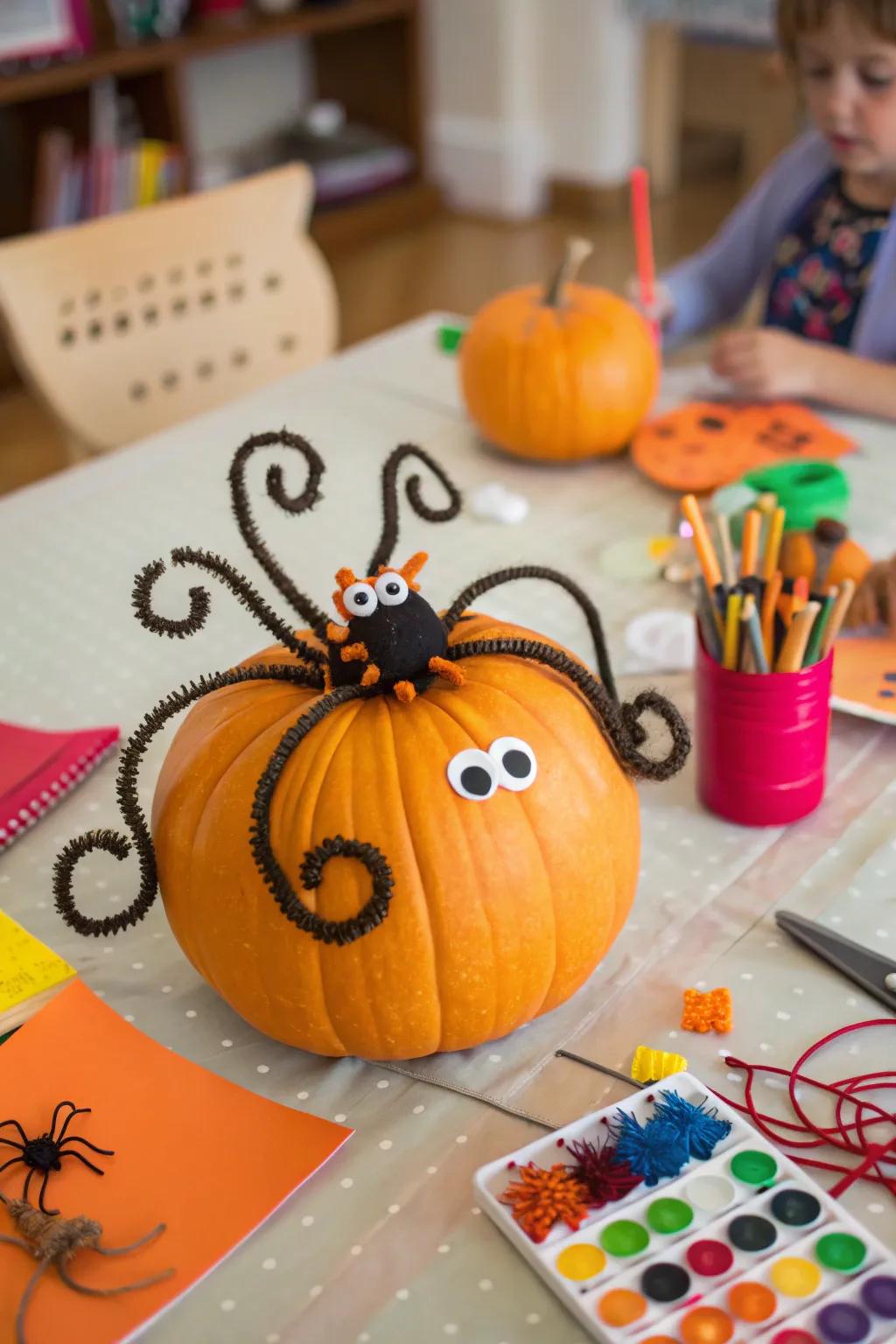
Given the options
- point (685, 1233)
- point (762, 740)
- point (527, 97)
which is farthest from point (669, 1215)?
point (527, 97)

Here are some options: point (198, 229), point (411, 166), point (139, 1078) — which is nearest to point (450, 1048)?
point (139, 1078)

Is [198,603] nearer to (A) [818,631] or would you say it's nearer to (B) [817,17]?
(A) [818,631]

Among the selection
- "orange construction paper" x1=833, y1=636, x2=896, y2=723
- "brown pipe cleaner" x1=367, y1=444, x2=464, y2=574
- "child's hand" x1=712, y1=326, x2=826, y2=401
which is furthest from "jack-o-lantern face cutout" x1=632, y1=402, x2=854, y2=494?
"brown pipe cleaner" x1=367, y1=444, x2=464, y2=574

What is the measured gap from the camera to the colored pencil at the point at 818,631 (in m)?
0.76

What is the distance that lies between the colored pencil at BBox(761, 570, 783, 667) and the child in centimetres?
59

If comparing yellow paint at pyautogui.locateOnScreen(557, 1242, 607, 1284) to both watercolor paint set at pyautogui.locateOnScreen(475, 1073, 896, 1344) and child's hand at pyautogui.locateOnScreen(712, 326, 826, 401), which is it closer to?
watercolor paint set at pyautogui.locateOnScreen(475, 1073, 896, 1344)

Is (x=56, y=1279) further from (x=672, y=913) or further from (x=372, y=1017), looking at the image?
(x=672, y=913)

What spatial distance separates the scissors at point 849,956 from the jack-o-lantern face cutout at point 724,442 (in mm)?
569

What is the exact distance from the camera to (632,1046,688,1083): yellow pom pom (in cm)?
64

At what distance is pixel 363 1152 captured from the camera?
2.05 ft

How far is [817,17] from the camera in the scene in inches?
51.0

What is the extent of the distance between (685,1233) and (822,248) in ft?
4.37

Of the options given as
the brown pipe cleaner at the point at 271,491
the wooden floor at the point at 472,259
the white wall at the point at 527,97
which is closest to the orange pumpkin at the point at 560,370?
the brown pipe cleaner at the point at 271,491

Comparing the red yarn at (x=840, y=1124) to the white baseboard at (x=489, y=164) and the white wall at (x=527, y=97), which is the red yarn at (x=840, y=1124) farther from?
the white baseboard at (x=489, y=164)
